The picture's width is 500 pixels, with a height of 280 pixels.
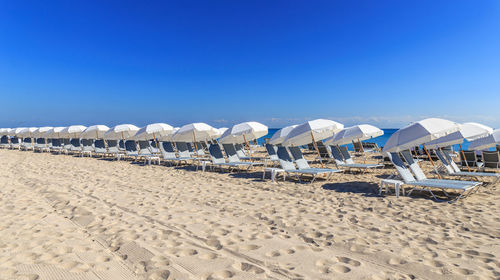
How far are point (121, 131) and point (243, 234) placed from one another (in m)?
13.8

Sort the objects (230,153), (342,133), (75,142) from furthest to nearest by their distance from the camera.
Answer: (75,142) → (342,133) → (230,153)

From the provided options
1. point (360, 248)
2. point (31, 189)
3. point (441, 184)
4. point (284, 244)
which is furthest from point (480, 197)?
point (31, 189)

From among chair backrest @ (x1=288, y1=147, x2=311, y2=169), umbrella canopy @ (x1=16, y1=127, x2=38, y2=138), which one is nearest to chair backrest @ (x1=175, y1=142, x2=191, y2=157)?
chair backrest @ (x1=288, y1=147, x2=311, y2=169)

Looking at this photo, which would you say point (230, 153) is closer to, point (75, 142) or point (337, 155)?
point (337, 155)

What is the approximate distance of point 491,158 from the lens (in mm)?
8492

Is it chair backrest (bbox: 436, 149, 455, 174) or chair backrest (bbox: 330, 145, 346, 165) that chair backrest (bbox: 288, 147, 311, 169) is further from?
chair backrest (bbox: 436, 149, 455, 174)

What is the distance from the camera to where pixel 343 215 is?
470cm

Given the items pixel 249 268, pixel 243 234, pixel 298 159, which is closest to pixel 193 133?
pixel 298 159

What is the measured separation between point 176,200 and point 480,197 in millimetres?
6053

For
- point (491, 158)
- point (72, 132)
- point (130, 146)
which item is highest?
point (72, 132)

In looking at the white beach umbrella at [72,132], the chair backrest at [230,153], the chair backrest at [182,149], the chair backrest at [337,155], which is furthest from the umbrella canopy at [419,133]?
the white beach umbrella at [72,132]

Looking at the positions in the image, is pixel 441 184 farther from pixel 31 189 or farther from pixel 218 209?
pixel 31 189

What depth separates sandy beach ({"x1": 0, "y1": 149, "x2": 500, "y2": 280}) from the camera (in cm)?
279

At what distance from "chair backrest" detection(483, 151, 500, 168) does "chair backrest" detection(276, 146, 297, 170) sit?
554 cm
